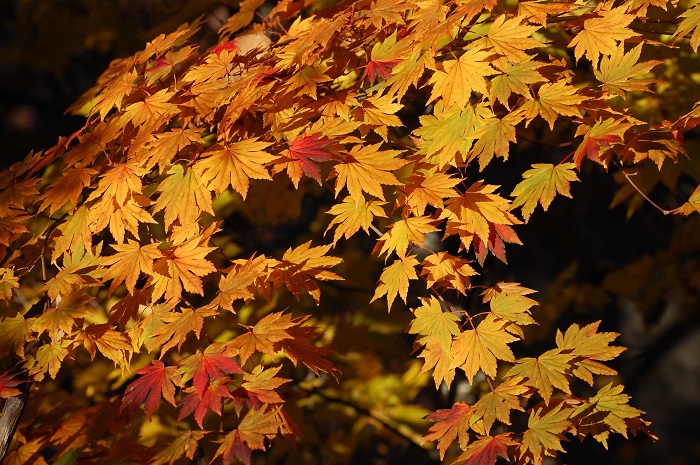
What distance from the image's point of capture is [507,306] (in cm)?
185

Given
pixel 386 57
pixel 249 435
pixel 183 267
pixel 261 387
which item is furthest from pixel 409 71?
pixel 249 435

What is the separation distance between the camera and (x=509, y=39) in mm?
1815

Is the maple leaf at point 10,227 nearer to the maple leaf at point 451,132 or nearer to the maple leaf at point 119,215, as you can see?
the maple leaf at point 119,215

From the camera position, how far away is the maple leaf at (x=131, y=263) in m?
1.82

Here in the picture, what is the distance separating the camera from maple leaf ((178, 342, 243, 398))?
1.77 metres

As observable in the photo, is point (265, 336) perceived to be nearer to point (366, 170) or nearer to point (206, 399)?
point (206, 399)

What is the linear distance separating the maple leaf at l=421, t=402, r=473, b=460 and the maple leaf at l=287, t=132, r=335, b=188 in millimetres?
639

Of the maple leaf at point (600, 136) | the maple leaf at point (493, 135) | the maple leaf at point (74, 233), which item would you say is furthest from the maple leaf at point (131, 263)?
the maple leaf at point (600, 136)

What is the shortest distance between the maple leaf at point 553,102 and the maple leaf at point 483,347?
488 mm

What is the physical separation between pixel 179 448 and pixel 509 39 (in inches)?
51.0

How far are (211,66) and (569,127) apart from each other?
1514mm

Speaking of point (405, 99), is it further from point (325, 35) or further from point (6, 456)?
point (6, 456)

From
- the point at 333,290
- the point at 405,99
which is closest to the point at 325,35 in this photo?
the point at 405,99

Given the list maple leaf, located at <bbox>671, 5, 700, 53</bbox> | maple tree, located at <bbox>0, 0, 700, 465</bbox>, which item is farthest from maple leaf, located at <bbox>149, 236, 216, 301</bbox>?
maple leaf, located at <bbox>671, 5, 700, 53</bbox>
